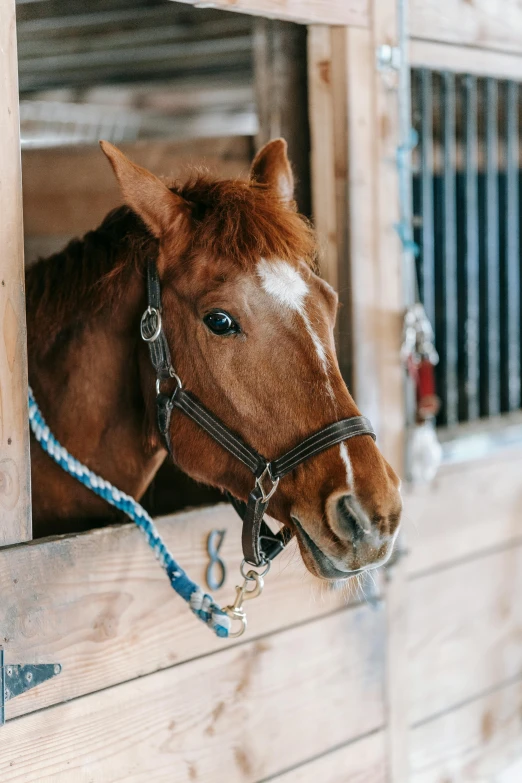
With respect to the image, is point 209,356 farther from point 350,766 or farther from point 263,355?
point 350,766

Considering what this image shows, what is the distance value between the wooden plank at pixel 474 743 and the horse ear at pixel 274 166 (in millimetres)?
1595

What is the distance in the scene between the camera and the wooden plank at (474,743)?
7.88ft

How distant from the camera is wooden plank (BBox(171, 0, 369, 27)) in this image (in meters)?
1.72

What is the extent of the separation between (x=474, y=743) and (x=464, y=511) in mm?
765

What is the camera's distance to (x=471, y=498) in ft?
8.07

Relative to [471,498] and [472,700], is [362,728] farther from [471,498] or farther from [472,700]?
[471,498]

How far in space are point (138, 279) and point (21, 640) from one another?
2.30 feet

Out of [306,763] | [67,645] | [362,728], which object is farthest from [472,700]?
[67,645]

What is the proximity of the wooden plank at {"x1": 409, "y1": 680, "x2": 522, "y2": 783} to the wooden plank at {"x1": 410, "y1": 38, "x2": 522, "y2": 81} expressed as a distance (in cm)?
188

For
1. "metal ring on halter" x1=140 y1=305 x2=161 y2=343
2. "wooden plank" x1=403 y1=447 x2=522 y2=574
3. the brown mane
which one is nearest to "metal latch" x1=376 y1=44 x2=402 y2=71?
the brown mane

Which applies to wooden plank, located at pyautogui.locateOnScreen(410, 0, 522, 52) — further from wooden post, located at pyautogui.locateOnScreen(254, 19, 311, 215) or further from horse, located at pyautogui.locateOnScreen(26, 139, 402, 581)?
horse, located at pyautogui.locateOnScreen(26, 139, 402, 581)

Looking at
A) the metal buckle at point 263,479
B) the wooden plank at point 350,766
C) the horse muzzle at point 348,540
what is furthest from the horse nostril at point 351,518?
the wooden plank at point 350,766

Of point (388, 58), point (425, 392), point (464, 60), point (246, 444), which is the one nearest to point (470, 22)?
point (464, 60)

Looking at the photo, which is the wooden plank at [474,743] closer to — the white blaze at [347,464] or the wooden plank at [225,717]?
the wooden plank at [225,717]
